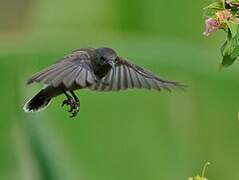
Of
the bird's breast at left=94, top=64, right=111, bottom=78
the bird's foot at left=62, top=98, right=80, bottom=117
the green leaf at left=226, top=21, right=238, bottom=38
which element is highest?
the green leaf at left=226, top=21, right=238, bottom=38

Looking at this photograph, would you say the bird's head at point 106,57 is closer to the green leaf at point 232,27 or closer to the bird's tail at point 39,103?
the bird's tail at point 39,103

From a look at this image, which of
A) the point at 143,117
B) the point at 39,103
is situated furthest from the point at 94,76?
the point at 143,117

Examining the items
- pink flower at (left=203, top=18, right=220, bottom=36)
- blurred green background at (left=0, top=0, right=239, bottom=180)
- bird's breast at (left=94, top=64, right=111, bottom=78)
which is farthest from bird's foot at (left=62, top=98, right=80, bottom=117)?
blurred green background at (left=0, top=0, right=239, bottom=180)

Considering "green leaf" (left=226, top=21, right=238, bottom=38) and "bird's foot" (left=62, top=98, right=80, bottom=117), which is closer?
"green leaf" (left=226, top=21, right=238, bottom=38)

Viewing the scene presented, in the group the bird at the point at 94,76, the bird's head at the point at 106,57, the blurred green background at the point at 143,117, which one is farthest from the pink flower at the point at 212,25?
the blurred green background at the point at 143,117

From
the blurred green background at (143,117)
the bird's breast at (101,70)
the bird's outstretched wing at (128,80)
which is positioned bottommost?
the blurred green background at (143,117)

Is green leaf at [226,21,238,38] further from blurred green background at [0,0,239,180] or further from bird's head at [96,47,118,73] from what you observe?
blurred green background at [0,0,239,180]

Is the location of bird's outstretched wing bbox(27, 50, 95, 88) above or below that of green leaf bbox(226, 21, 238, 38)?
below
